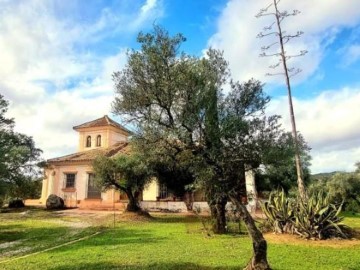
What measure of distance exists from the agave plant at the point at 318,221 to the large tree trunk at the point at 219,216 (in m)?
3.41

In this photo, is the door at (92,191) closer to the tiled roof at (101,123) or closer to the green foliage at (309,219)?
the tiled roof at (101,123)

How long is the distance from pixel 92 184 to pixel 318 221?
27.0 metres

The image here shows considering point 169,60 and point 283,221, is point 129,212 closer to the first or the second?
point 283,221

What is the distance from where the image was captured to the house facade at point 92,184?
3428cm

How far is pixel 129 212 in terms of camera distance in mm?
27062

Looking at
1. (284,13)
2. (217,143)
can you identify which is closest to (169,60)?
(217,143)

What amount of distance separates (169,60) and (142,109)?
192 cm

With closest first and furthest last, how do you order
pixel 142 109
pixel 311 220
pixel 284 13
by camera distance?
pixel 142 109, pixel 311 220, pixel 284 13

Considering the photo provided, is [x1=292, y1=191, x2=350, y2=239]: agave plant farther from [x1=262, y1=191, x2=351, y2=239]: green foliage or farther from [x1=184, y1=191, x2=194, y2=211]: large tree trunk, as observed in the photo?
[x1=184, y1=191, x2=194, y2=211]: large tree trunk

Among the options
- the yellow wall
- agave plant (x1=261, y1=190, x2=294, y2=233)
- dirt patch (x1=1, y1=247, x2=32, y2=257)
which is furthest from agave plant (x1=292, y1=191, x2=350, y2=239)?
the yellow wall

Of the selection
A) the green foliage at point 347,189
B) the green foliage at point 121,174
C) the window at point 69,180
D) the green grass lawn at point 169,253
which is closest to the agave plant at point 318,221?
the green grass lawn at point 169,253

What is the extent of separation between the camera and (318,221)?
14898 millimetres

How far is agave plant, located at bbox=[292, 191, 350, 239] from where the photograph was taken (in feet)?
48.2

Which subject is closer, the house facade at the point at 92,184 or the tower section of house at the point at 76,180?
the house facade at the point at 92,184
